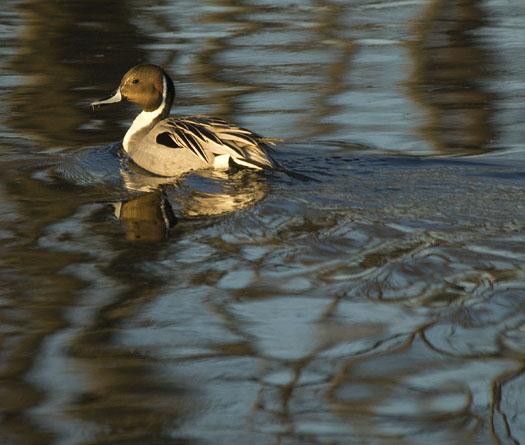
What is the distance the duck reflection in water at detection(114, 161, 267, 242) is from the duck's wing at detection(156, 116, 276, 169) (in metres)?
0.12

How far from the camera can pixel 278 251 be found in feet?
21.4

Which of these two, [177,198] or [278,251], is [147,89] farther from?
[278,251]

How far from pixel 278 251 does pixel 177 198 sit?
1585 mm

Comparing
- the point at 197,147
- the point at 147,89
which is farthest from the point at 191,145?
the point at 147,89

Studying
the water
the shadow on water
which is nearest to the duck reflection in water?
the water

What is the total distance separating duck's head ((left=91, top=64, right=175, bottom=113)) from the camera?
9.41m

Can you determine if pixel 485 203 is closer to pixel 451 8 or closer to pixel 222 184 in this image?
pixel 222 184

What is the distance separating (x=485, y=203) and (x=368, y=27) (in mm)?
5579

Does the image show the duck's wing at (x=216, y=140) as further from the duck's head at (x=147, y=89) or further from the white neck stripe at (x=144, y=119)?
the duck's head at (x=147, y=89)

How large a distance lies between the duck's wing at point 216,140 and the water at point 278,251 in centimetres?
14

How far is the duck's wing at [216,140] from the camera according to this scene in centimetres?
841

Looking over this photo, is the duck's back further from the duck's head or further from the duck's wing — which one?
the duck's head

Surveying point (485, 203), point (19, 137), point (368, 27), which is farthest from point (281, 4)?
point (485, 203)

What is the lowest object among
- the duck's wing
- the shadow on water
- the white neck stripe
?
the shadow on water
